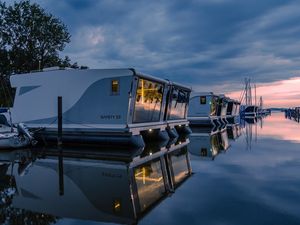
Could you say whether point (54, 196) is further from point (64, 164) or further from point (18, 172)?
point (64, 164)

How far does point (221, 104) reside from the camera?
39.7 m

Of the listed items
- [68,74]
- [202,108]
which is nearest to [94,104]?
[68,74]

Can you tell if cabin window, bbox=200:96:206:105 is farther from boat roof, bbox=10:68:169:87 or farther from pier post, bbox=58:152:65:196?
pier post, bbox=58:152:65:196

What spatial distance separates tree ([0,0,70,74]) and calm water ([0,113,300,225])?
2541cm

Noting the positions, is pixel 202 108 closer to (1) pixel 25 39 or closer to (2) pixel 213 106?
(2) pixel 213 106

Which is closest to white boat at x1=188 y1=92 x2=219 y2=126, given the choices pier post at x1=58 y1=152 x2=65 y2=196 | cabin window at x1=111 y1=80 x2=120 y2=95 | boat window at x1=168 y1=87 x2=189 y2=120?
boat window at x1=168 y1=87 x2=189 y2=120

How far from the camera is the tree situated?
1468 inches

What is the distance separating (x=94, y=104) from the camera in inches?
647

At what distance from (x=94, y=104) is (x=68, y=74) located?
222cm

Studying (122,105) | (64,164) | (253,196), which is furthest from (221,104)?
(253,196)

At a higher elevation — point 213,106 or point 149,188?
point 213,106

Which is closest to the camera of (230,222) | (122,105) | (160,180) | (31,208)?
(230,222)

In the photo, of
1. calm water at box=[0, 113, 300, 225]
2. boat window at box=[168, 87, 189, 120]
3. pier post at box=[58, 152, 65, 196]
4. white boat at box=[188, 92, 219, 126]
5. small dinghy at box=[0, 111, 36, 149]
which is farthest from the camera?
white boat at box=[188, 92, 219, 126]

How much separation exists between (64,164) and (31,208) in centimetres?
537
